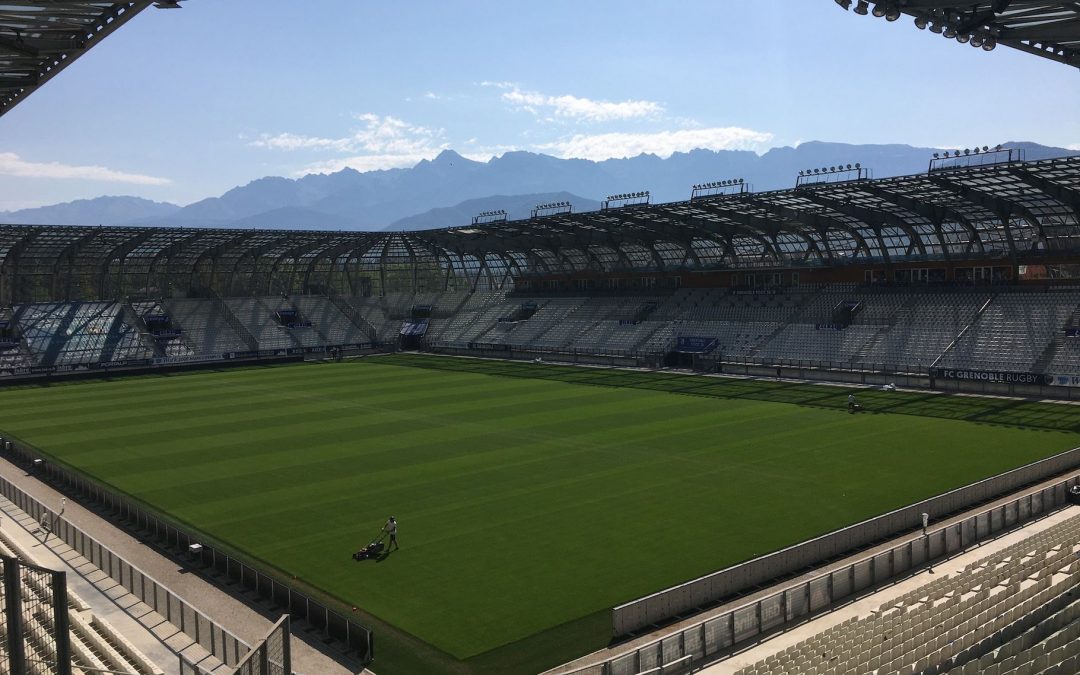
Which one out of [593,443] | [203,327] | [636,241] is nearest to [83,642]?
[593,443]

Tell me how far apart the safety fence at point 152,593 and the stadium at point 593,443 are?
0.12m

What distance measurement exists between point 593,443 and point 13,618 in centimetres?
3052

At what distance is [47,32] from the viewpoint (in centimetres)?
1152

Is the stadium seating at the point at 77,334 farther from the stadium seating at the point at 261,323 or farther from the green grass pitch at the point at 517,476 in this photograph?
the green grass pitch at the point at 517,476

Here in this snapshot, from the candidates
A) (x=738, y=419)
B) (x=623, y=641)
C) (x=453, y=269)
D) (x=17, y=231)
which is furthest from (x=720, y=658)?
(x=453, y=269)

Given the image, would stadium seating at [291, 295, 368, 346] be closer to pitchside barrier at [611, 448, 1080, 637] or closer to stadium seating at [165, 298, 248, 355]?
stadium seating at [165, 298, 248, 355]

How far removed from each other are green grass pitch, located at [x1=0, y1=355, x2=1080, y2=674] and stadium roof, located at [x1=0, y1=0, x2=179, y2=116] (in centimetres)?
1253

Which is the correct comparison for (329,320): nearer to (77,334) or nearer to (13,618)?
(77,334)

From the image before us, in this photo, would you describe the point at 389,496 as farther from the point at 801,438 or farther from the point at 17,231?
the point at 17,231

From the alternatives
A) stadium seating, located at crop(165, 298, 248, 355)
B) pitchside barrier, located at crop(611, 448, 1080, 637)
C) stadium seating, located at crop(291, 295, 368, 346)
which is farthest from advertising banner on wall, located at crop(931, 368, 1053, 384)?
stadium seating, located at crop(165, 298, 248, 355)

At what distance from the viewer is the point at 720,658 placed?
16734 mm

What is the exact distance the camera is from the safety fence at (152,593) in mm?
16609

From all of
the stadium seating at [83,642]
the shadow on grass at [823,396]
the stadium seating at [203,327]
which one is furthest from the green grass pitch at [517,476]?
the stadium seating at [203,327]

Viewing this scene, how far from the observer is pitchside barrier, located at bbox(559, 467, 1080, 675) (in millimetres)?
15734
